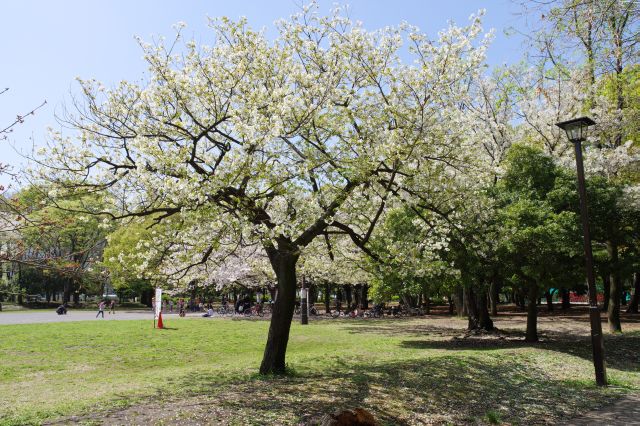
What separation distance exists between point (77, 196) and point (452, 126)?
8.27 meters

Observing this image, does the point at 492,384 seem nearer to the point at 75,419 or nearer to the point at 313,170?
the point at 313,170

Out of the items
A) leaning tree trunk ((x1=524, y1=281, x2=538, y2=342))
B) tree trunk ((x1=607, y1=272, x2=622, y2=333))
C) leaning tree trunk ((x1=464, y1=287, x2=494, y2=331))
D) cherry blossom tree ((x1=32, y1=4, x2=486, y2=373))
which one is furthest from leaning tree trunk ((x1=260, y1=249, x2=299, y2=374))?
tree trunk ((x1=607, y1=272, x2=622, y2=333))

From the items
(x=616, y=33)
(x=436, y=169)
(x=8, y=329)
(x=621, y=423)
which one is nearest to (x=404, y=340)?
(x=436, y=169)

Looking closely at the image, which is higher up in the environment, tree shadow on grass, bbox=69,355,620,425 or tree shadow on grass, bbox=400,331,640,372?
tree shadow on grass, bbox=69,355,620,425

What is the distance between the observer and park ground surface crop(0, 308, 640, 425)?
8.12 metres

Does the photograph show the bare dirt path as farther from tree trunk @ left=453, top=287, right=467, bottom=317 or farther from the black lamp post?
the black lamp post

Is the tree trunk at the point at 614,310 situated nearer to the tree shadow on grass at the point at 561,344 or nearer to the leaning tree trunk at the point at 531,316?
the tree shadow on grass at the point at 561,344

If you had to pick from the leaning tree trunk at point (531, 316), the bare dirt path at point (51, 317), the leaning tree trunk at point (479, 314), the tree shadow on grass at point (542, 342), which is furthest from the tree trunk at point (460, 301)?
the bare dirt path at point (51, 317)

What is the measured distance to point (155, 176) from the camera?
29.5 ft

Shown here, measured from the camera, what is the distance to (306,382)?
412 inches

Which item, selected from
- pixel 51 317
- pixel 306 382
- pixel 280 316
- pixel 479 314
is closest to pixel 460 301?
pixel 479 314

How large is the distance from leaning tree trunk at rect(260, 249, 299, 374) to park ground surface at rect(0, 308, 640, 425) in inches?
18.7

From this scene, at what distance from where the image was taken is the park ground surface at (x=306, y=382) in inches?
320

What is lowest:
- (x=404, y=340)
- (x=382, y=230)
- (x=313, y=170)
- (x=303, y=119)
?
(x=404, y=340)
